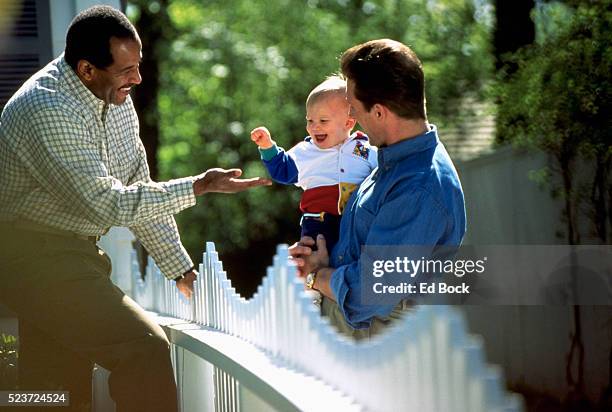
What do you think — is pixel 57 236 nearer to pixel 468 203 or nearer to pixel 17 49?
pixel 17 49

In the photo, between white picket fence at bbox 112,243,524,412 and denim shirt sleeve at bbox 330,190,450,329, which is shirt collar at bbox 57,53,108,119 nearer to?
white picket fence at bbox 112,243,524,412

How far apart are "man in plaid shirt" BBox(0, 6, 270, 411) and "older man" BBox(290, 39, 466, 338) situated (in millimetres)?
654

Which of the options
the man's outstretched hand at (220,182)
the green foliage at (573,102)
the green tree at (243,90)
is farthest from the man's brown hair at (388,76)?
the green tree at (243,90)

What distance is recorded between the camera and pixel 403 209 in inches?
89.6

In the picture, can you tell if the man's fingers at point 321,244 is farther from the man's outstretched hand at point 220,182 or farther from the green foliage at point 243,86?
the green foliage at point 243,86

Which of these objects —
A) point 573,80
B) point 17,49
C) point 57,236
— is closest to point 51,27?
point 17,49

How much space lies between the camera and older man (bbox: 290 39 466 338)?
89.9 inches

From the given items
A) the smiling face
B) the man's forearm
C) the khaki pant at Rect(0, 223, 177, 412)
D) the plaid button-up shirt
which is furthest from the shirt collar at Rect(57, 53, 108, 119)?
the man's forearm

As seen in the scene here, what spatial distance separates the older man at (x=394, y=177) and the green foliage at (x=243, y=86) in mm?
11010

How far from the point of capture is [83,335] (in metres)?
3.10

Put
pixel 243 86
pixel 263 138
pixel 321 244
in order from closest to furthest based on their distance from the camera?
pixel 321 244
pixel 263 138
pixel 243 86

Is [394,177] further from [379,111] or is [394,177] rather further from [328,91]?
[328,91]

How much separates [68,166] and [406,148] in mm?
1023

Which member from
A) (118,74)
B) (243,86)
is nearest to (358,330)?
(118,74)
